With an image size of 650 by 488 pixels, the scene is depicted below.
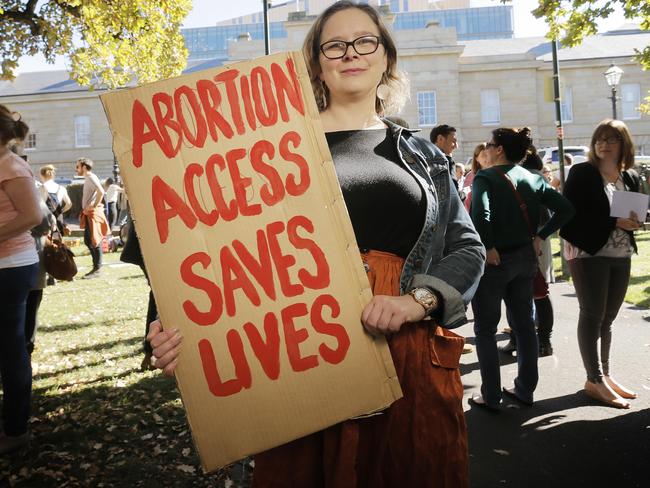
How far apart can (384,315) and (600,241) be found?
343 centimetres

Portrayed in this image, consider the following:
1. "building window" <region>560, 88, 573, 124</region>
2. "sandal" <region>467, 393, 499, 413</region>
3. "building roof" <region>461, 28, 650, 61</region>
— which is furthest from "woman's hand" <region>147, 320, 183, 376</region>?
"building window" <region>560, 88, 573, 124</region>

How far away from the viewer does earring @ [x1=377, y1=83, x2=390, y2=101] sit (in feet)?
6.51

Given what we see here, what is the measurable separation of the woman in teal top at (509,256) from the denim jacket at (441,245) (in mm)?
2705

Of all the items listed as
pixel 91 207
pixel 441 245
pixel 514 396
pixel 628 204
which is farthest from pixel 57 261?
pixel 91 207

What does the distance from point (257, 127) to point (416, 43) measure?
42035 millimetres

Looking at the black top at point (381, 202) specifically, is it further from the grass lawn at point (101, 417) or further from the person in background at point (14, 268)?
the person in background at point (14, 268)

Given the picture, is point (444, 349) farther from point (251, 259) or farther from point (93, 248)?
point (93, 248)

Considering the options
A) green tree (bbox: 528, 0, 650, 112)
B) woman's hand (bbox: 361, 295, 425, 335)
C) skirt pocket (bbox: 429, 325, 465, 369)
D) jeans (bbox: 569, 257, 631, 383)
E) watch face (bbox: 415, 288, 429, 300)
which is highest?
green tree (bbox: 528, 0, 650, 112)

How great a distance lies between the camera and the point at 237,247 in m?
1.50

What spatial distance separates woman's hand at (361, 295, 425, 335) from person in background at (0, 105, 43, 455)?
2825 mm

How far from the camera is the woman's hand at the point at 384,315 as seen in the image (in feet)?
4.90

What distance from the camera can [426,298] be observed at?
1.60 meters

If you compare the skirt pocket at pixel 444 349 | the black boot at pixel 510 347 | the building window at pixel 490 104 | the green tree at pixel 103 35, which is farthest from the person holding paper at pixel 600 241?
the building window at pixel 490 104

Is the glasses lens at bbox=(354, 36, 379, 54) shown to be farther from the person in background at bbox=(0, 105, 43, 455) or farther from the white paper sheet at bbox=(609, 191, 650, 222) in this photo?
the white paper sheet at bbox=(609, 191, 650, 222)
